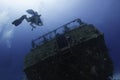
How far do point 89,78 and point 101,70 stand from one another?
1460mm

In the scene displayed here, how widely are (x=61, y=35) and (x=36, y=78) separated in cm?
522

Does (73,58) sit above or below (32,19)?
below

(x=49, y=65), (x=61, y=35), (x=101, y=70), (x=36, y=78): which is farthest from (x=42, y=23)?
(x=101, y=70)

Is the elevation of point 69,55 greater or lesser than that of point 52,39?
lesser

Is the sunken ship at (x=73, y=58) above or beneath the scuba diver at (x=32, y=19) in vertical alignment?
beneath

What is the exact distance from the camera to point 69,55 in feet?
73.6

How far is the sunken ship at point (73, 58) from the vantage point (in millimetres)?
22047

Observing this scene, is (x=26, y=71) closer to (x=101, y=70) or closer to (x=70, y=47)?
(x=70, y=47)

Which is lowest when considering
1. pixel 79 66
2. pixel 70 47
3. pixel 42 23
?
pixel 79 66

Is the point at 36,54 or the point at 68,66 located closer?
the point at 68,66

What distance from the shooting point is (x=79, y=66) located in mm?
22281

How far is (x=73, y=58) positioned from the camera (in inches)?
887

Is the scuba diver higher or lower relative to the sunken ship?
higher

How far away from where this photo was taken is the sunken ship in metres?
22.0
